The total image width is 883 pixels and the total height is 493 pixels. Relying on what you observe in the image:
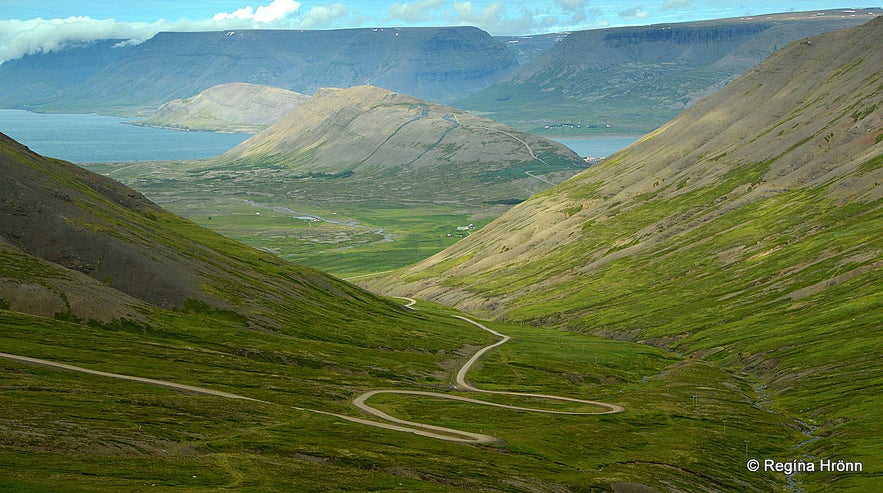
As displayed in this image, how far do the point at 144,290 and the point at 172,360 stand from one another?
132 ft

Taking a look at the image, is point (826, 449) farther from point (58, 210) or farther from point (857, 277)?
point (58, 210)

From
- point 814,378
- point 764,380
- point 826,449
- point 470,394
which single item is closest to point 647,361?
point 764,380

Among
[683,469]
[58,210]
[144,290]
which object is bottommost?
[683,469]

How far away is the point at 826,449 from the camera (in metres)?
122

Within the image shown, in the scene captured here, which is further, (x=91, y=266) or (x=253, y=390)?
(x=91, y=266)

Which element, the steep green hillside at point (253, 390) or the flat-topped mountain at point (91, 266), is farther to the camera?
the flat-topped mountain at point (91, 266)

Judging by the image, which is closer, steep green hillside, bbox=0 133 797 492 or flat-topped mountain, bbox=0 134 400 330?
steep green hillside, bbox=0 133 797 492

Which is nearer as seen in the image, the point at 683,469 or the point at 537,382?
the point at 683,469

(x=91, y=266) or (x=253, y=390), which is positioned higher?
(x=91, y=266)

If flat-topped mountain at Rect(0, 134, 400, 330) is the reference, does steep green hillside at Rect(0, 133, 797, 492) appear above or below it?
below

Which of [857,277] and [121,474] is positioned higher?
[857,277]

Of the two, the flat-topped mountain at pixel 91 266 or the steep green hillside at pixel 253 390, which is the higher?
the flat-topped mountain at pixel 91 266

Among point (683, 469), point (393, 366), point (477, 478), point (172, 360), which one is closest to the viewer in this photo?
point (477, 478)

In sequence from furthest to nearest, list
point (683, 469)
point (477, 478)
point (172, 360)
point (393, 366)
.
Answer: point (393, 366) → point (172, 360) → point (683, 469) → point (477, 478)
